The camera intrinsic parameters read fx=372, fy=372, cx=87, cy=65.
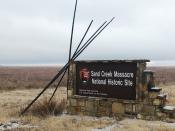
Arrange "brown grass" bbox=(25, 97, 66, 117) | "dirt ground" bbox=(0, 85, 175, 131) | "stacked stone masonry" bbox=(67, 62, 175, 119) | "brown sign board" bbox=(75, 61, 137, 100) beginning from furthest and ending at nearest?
"brown grass" bbox=(25, 97, 66, 117) → "brown sign board" bbox=(75, 61, 137, 100) → "stacked stone masonry" bbox=(67, 62, 175, 119) → "dirt ground" bbox=(0, 85, 175, 131)

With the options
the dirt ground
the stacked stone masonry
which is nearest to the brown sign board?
the stacked stone masonry

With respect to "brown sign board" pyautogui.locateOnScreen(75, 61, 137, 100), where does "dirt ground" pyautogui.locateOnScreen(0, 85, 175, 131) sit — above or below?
below

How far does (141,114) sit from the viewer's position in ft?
47.6

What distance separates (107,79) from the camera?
15367mm

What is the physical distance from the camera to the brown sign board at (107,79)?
1467cm

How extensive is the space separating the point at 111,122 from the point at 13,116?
446cm

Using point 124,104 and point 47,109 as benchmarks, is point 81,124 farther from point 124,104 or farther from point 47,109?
point 47,109

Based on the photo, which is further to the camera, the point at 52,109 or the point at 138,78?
the point at 52,109

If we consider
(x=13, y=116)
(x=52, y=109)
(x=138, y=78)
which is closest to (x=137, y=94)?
(x=138, y=78)

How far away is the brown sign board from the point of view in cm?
1467

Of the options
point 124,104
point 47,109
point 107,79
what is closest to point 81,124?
point 124,104

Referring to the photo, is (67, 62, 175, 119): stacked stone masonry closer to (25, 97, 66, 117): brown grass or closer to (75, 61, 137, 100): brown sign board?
(75, 61, 137, 100): brown sign board

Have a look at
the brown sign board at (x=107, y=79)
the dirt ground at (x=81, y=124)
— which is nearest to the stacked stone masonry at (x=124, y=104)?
the brown sign board at (x=107, y=79)

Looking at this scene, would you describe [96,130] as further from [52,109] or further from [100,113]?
[52,109]
